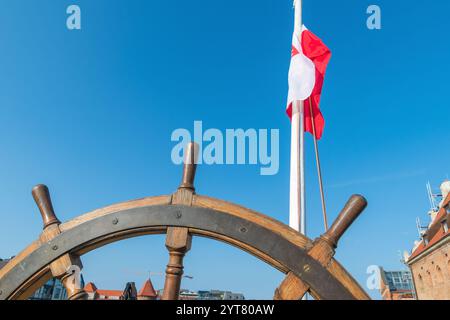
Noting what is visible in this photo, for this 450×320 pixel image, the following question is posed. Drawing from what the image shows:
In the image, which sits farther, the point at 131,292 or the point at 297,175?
the point at 131,292

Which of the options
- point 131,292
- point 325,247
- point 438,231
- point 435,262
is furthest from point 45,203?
point 438,231

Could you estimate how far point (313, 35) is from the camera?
5441mm

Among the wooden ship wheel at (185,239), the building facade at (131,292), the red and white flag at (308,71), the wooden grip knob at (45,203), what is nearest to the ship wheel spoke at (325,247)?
the wooden ship wheel at (185,239)

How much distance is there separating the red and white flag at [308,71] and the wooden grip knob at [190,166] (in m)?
3.50

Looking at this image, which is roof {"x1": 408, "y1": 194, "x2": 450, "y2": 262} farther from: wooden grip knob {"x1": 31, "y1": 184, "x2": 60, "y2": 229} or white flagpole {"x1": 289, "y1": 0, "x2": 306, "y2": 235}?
wooden grip knob {"x1": 31, "y1": 184, "x2": 60, "y2": 229}

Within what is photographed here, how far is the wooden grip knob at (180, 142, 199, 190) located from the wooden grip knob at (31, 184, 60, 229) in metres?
0.72

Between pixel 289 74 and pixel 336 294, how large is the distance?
4416mm

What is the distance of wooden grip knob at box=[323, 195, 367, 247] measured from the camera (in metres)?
1.52

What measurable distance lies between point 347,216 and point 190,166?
0.79m

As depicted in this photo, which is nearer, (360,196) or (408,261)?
(360,196)

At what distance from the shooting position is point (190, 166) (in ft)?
5.55

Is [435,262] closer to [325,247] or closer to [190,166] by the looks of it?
[325,247]
